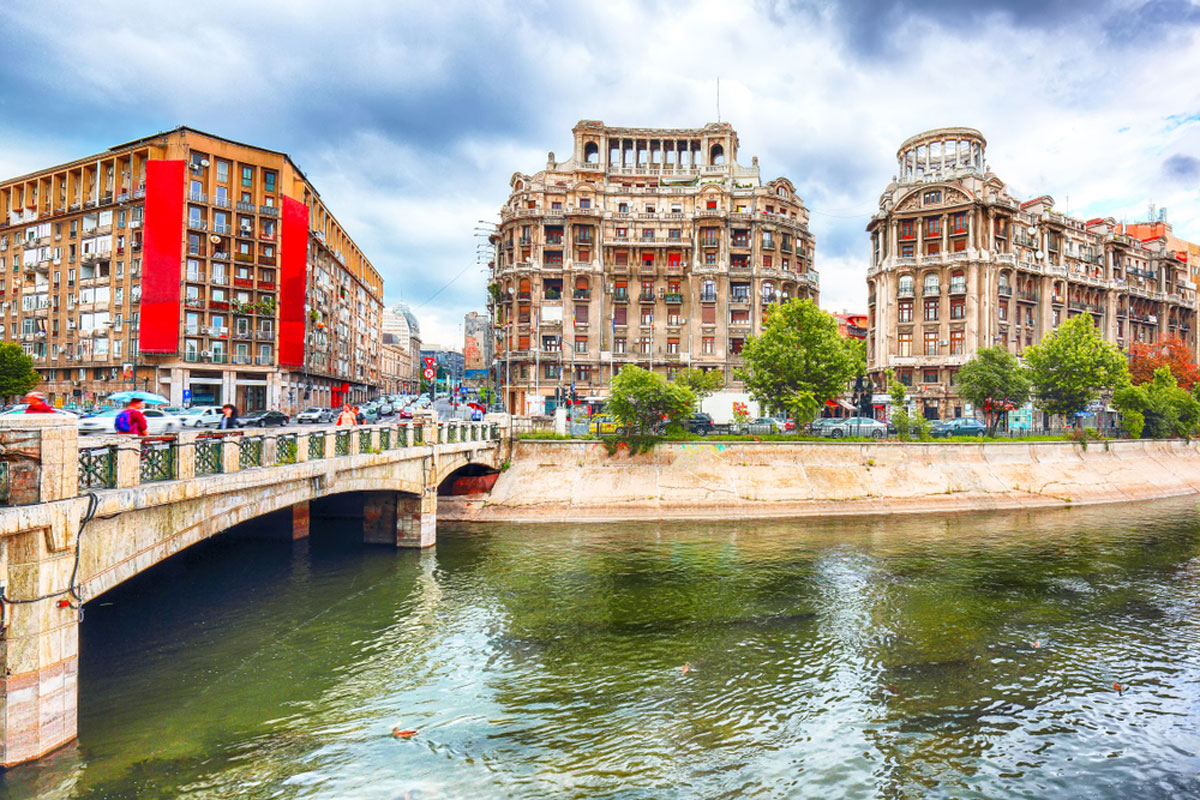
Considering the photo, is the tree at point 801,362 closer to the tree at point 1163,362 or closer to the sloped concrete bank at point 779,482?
the sloped concrete bank at point 779,482

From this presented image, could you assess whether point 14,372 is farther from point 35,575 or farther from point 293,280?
point 35,575

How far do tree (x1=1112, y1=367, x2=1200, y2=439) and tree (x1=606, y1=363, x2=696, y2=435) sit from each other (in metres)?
39.7

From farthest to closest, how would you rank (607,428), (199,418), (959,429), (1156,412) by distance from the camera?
(1156,412) < (959,429) < (607,428) < (199,418)

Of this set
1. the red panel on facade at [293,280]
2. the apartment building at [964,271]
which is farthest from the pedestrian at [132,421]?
the apartment building at [964,271]

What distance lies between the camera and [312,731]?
46.6ft

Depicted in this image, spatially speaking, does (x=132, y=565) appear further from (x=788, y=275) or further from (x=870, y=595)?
(x=788, y=275)

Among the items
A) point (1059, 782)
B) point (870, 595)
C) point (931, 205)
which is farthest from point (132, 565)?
point (931, 205)

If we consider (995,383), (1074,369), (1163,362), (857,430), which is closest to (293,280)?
(857,430)

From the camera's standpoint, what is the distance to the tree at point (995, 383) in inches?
2190

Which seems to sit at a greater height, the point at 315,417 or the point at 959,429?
the point at 315,417

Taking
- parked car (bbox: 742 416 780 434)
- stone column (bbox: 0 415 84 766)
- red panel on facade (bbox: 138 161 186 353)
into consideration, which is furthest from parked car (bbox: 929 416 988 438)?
Result: red panel on facade (bbox: 138 161 186 353)

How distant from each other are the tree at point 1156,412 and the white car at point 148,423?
69162mm

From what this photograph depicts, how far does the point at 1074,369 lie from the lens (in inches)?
2261

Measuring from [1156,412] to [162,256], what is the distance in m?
93.8
